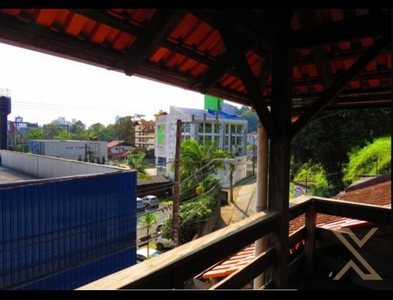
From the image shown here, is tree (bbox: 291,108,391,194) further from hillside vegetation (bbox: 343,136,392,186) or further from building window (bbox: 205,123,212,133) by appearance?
building window (bbox: 205,123,212,133)

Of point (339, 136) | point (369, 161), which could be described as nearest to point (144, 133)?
point (339, 136)

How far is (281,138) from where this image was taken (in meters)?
1.93

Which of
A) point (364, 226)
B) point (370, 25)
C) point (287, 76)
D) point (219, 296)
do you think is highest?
point (370, 25)

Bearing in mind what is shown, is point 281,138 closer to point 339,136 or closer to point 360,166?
point 339,136

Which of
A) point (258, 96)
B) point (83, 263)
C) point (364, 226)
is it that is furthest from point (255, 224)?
point (83, 263)

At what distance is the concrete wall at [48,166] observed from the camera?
28.6ft

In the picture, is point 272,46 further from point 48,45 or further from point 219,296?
point 219,296

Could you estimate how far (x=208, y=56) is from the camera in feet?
7.43

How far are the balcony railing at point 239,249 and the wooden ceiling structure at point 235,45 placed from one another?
0.19 metres

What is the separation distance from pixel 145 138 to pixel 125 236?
3943cm

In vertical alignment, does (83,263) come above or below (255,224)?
below

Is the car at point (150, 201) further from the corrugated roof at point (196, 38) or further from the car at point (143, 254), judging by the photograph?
the corrugated roof at point (196, 38)

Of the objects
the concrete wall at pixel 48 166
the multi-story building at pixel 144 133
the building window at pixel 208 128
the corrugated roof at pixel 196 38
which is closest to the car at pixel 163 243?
the concrete wall at pixel 48 166

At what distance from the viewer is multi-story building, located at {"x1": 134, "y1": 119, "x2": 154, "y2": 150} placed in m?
45.5
